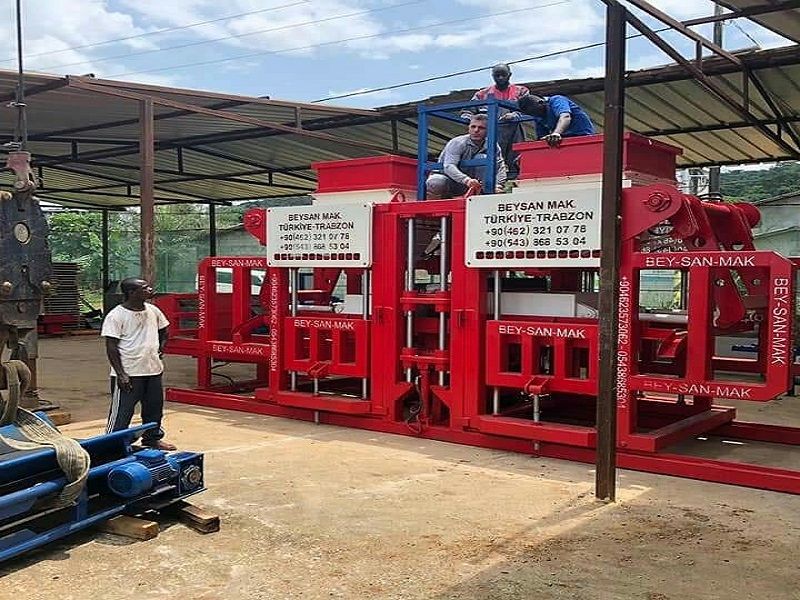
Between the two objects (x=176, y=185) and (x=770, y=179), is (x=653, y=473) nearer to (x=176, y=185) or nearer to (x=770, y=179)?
(x=176, y=185)

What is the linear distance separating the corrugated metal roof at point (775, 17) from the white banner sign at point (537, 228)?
1.57m

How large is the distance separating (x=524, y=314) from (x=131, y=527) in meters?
3.69

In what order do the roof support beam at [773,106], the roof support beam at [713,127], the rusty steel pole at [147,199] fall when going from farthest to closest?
the roof support beam at [713,127], the roof support beam at [773,106], the rusty steel pole at [147,199]

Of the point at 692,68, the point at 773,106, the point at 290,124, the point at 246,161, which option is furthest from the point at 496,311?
the point at 246,161

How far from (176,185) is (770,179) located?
26883mm

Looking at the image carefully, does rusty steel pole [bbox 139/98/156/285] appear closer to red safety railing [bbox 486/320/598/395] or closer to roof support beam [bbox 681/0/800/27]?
red safety railing [bbox 486/320/598/395]

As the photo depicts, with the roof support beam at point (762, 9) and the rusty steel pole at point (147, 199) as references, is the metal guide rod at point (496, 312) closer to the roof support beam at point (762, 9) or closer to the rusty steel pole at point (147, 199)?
the roof support beam at point (762, 9)

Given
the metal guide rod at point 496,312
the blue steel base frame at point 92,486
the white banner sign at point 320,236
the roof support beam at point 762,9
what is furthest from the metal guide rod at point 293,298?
the roof support beam at point 762,9

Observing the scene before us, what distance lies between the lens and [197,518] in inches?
186

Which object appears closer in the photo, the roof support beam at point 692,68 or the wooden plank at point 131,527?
the wooden plank at point 131,527

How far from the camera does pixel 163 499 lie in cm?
484

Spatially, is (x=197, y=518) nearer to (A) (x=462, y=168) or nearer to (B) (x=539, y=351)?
(B) (x=539, y=351)

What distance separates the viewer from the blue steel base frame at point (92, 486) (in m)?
4.16

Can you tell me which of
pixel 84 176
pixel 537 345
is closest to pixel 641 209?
pixel 537 345
